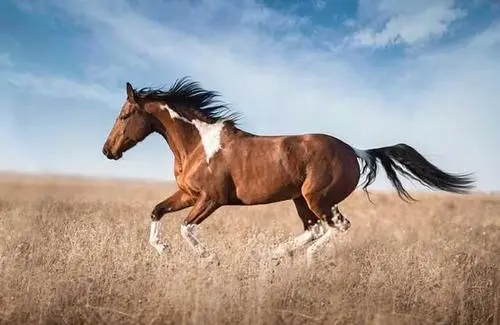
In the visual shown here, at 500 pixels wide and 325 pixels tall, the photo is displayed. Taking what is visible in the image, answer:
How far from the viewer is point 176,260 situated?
6.14 meters

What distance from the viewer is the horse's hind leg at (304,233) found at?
6985mm

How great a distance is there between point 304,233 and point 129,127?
9.75 feet

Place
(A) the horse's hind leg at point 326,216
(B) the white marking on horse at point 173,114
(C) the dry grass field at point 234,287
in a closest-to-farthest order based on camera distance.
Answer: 1. (C) the dry grass field at point 234,287
2. (A) the horse's hind leg at point 326,216
3. (B) the white marking on horse at point 173,114

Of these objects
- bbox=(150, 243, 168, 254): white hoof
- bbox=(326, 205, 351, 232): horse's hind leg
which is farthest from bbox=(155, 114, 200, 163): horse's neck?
bbox=(326, 205, 351, 232): horse's hind leg

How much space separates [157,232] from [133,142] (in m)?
1.57

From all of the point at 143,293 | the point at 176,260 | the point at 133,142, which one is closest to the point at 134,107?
the point at 133,142

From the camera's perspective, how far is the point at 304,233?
7.59 metres

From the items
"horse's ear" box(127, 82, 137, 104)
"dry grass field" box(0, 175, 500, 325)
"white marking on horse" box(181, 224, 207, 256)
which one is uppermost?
"horse's ear" box(127, 82, 137, 104)

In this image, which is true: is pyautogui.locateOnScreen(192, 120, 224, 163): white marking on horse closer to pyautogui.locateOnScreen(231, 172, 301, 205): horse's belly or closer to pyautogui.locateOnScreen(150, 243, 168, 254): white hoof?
pyautogui.locateOnScreen(231, 172, 301, 205): horse's belly

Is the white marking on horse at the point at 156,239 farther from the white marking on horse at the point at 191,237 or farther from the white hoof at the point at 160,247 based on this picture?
the white marking on horse at the point at 191,237

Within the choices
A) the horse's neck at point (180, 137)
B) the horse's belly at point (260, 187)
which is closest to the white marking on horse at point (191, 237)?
the horse's belly at point (260, 187)

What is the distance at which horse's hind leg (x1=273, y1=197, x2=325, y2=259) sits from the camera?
22.9 ft

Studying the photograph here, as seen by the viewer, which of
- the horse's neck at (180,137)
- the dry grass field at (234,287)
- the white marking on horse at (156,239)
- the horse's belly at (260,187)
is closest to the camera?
the dry grass field at (234,287)

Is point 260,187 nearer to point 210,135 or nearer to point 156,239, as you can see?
point 210,135
